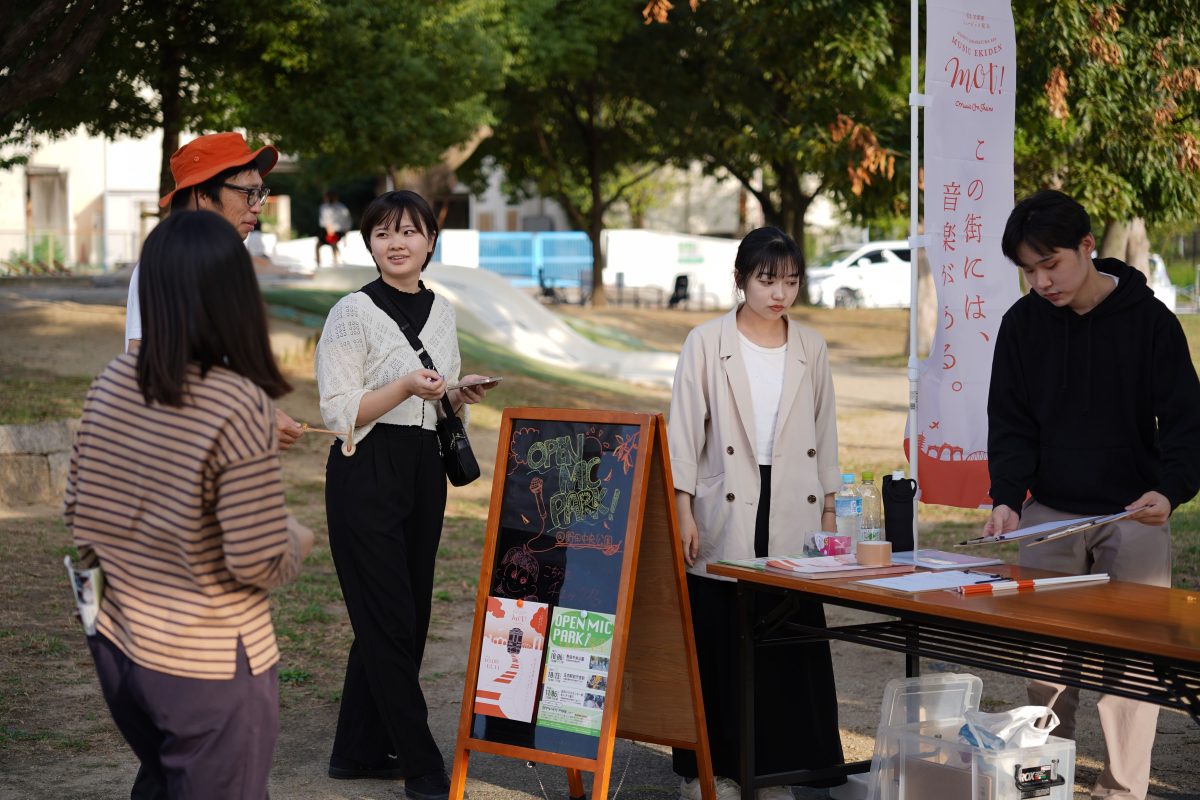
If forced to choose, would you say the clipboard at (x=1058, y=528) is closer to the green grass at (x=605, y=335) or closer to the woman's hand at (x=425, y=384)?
the woman's hand at (x=425, y=384)

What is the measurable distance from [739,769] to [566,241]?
41.6 m

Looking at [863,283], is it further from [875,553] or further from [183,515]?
[183,515]

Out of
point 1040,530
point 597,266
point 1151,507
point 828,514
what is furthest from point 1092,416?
point 597,266

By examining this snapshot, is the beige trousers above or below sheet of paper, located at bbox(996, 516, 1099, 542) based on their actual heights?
below

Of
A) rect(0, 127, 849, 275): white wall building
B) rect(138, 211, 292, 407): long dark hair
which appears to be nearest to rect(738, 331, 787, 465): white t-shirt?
rect(138, 211, 292, 407): long dark hair

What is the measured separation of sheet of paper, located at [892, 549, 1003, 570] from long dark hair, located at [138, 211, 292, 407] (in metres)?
2.35

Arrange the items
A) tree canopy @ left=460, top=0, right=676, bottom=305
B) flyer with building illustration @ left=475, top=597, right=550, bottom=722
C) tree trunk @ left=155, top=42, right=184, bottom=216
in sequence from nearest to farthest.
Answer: flyer with building illustration @ left=475, top=597, right=550, bottom=722 → tree trunk @ left=155, top=42, right=184, bottom=216 → tree canopy @ left=460, top=0, right=676, bottom=305

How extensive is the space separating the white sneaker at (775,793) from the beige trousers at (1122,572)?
90cm

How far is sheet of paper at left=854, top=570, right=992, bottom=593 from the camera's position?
394cm

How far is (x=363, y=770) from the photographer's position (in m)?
5.03

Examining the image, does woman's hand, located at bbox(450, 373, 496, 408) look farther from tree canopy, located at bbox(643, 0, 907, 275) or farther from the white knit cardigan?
tree canopy, located at bbox(643, 0, 907, 275)

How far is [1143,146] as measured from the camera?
39.6 feet

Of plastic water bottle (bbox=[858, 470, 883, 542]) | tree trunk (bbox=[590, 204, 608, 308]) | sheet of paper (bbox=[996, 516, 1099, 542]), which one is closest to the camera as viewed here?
sheet of paper (bbox=[996, 516, 1099, 542])

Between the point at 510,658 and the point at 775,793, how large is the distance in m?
0.99
